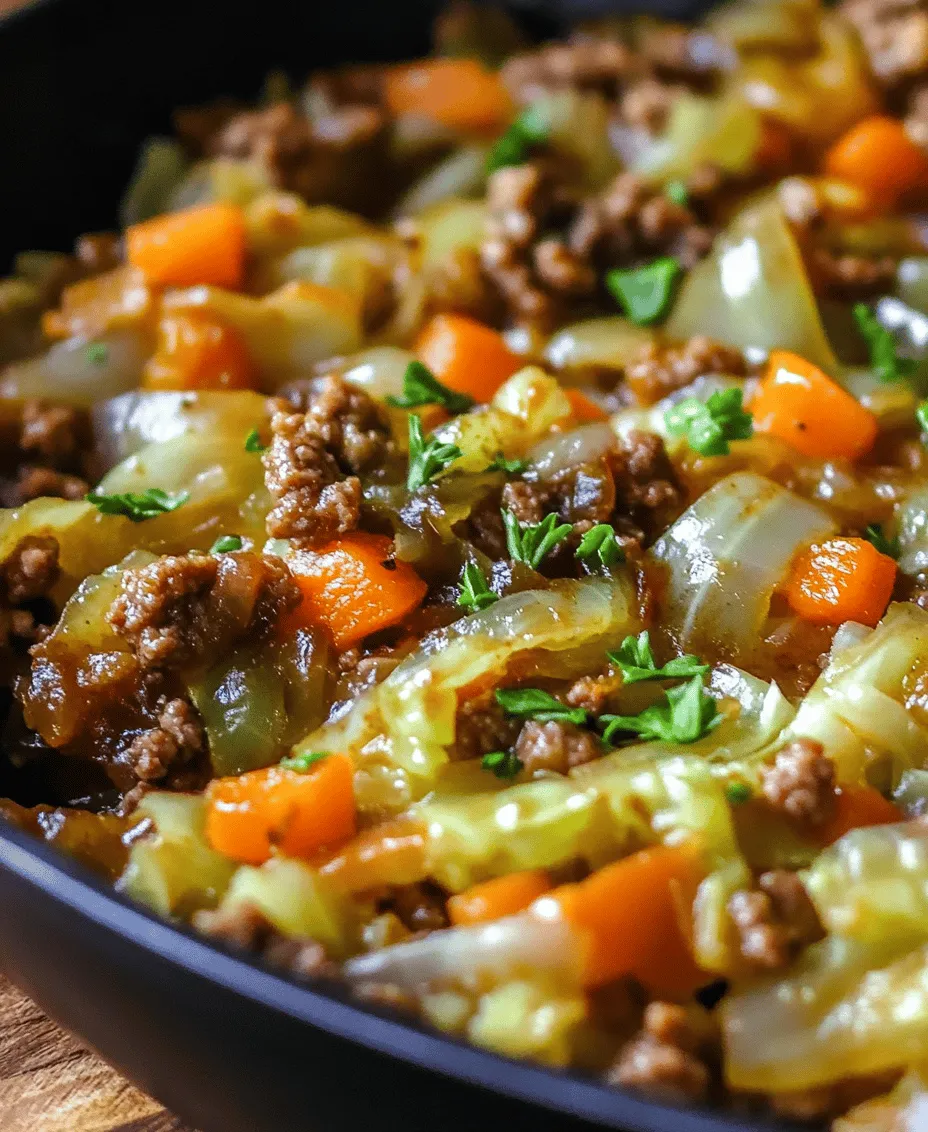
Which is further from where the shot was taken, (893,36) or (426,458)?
(893,36)

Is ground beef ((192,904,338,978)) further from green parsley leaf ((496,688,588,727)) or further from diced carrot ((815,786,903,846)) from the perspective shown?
diced carrot ((815,786,903,846))

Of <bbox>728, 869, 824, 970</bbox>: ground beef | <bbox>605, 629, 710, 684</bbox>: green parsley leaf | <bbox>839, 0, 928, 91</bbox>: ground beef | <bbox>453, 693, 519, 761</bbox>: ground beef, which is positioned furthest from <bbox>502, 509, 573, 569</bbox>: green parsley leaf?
<bbox>839, 0, 928, 91</bbox>: ground beef

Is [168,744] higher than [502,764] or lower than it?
higher

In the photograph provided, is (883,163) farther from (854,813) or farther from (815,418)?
(854,813)

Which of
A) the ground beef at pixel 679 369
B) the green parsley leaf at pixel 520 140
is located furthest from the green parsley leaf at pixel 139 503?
the green parsley leaf at pixel 520 140

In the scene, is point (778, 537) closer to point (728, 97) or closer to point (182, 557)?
point (182, 557)

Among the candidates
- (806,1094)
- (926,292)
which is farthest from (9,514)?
(926,292)

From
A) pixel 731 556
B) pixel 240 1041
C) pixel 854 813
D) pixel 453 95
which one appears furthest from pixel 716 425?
pixel 453 95
